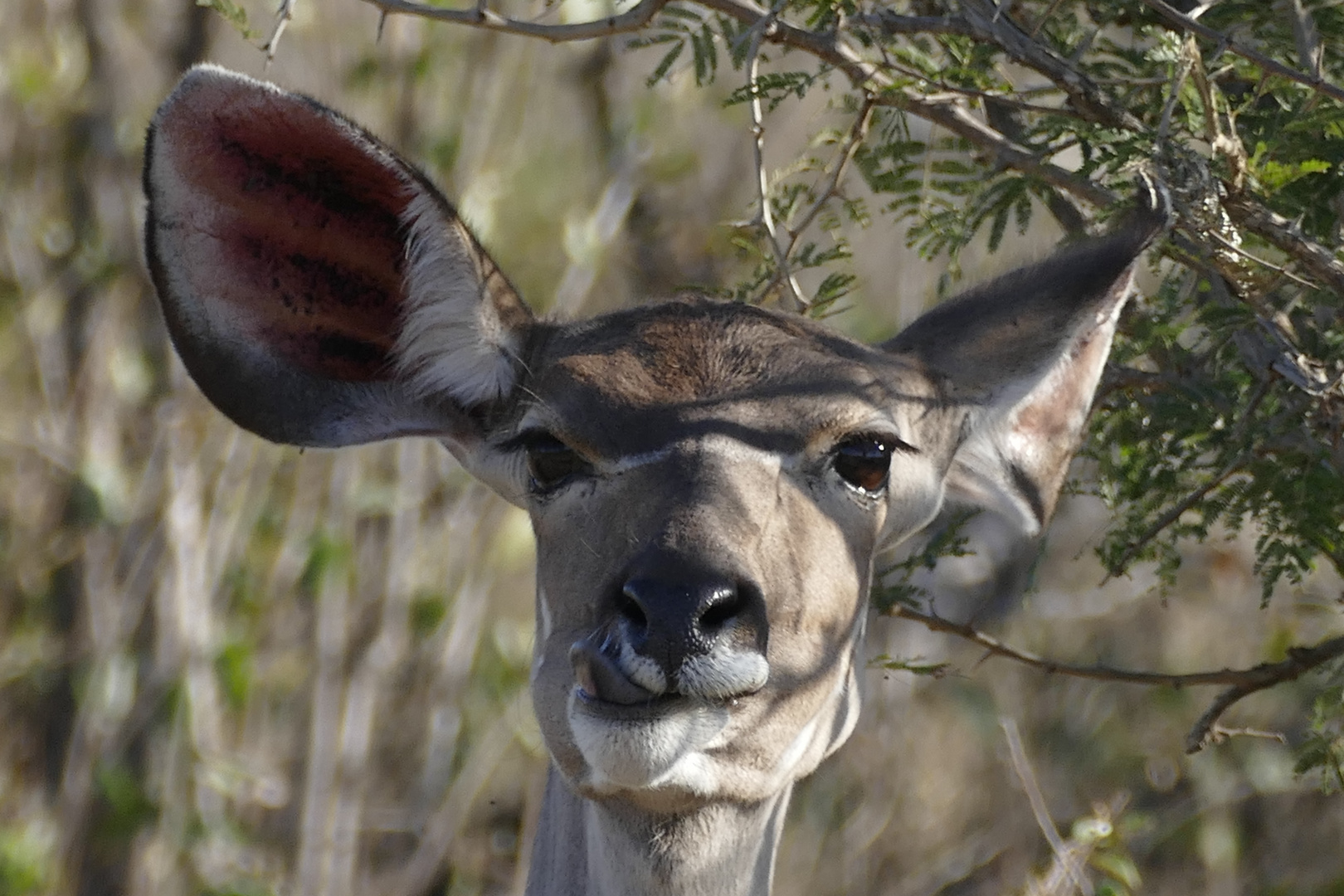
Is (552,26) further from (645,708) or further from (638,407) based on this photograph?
(645,708)

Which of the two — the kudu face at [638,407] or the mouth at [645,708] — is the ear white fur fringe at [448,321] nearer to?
the kudu face at [638,407]

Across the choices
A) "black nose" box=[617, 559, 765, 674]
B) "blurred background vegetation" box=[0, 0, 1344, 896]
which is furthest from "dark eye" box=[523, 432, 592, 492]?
"blurred background vegetation" box=[0, 0, 1344, 896]

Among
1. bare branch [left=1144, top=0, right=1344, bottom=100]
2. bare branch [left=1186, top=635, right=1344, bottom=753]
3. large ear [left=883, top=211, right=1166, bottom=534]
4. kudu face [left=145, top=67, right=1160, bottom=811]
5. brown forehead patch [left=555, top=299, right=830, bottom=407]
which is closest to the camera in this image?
kudu face [left=145, top=67, right=1160, bottom=811]

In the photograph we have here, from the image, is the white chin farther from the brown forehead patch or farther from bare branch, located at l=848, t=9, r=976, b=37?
bare branch, located at l=848, t=9, r=976, b=37

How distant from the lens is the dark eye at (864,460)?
379 centimetres

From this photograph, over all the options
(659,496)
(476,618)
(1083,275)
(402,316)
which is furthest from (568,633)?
(476,618)

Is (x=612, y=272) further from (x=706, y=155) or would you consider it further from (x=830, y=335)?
(x=830, y=335)

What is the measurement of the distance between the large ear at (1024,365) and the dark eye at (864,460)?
0.42 meters

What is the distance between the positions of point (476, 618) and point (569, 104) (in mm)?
3297

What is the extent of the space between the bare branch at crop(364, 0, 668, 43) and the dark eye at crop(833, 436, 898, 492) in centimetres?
101

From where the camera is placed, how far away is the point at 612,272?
9531 millimetres

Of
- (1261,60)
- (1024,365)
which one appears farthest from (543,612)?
(1261,60)

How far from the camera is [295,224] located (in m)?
3.86

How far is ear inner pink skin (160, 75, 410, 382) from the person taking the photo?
142 inches
